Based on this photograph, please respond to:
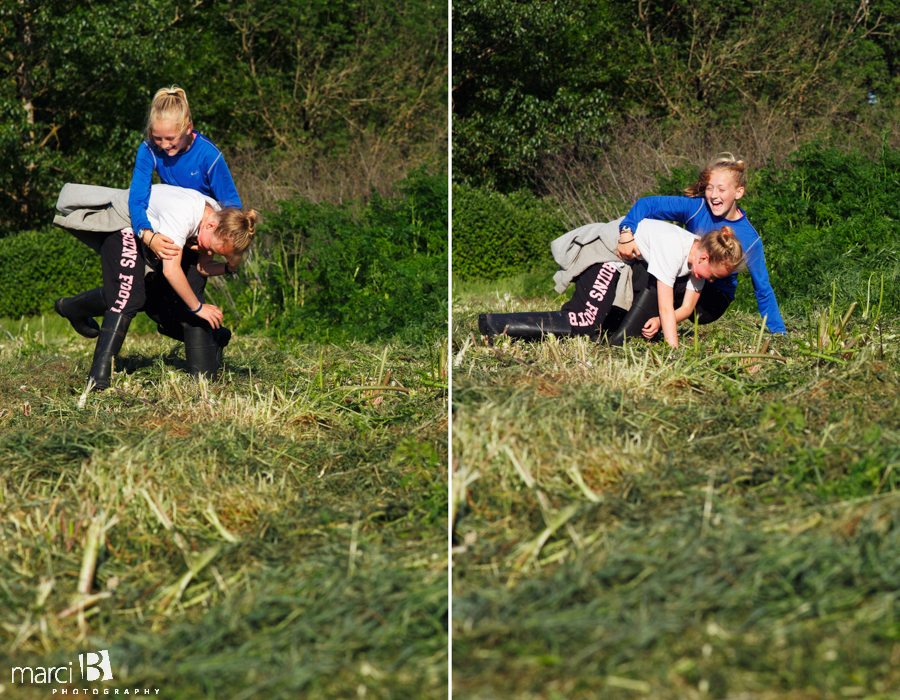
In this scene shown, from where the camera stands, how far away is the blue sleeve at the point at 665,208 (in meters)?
4.56

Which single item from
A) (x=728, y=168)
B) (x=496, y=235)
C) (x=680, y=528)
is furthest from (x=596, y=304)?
(x=496, y=235)

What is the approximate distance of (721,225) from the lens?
14.8 ft

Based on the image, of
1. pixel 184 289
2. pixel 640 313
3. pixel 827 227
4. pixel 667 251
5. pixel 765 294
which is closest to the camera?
pixel 184 289

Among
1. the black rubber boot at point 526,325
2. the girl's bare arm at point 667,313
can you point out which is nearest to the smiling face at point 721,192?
the girl's bare arm at point 667,313

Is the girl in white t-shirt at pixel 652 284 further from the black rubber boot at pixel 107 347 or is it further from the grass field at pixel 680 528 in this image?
the black rubber boot at pixel 107 347

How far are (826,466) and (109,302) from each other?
321 centimetres

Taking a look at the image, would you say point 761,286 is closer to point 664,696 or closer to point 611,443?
point 611,443

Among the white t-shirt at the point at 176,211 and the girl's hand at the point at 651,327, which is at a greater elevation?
the white t-shirt at the point at 176,211

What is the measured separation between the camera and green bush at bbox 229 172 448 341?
236 inches

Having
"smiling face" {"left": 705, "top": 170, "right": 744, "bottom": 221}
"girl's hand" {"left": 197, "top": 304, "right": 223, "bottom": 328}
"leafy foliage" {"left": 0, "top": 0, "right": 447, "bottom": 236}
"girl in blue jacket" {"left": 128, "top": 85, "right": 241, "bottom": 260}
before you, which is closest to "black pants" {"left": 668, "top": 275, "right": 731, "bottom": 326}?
"smiling face" {"left": 705, "top": 170, "right": 744, "bottom": 221}

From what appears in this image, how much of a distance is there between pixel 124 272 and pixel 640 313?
101 inches

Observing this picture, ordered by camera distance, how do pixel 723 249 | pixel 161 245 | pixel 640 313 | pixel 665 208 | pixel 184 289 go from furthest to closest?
1. pixel 665 208
2. pixel 640 313
3. pixel 723 249
4. pixel 184 289
5. pixel 161 245

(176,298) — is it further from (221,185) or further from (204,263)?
(221,185)

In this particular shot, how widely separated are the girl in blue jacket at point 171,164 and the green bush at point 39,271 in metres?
7.80
